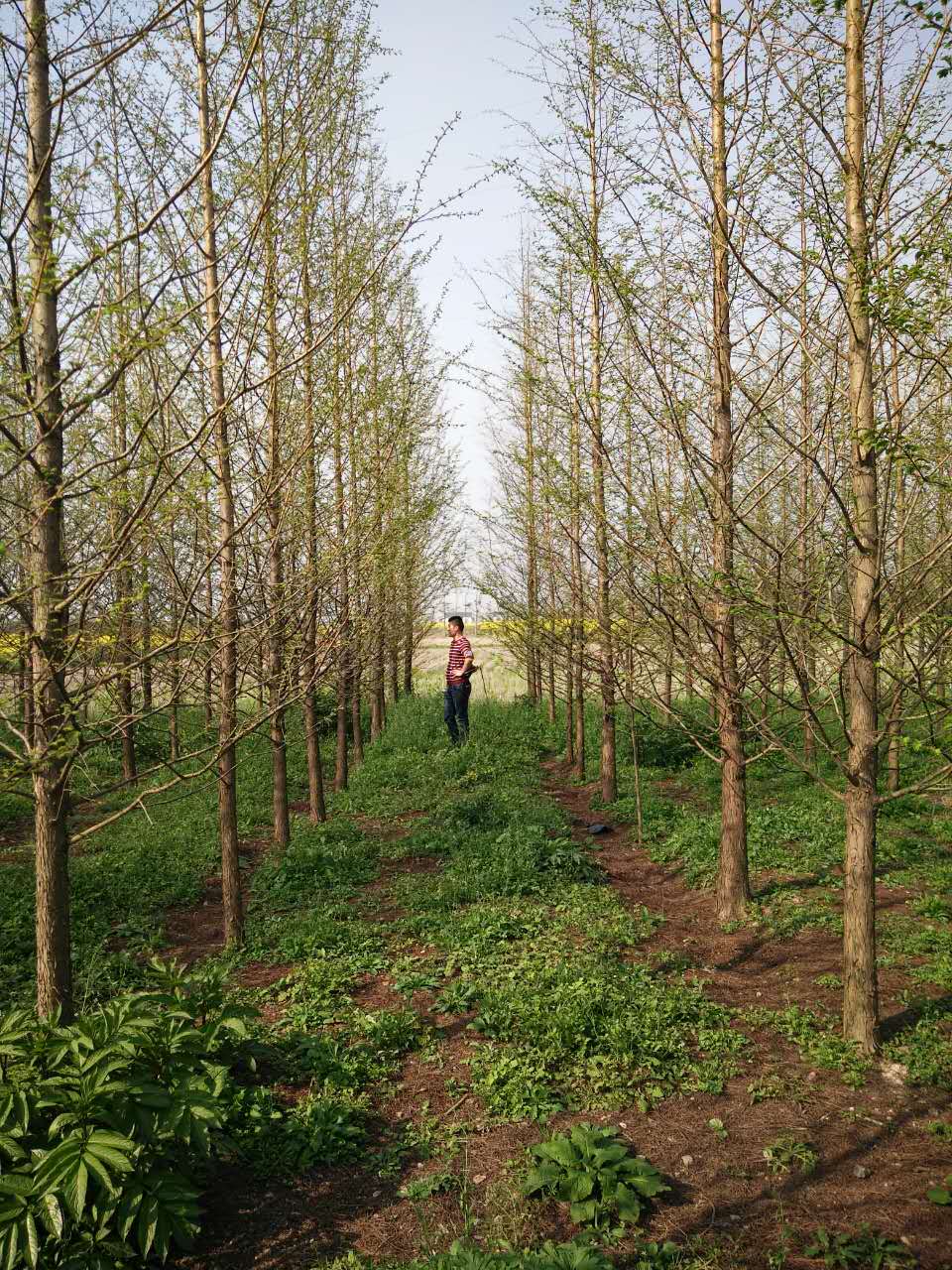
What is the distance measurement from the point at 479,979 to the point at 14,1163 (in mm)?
2765

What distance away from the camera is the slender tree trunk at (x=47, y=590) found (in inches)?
118

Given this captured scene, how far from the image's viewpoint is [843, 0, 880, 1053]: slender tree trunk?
13.3ft

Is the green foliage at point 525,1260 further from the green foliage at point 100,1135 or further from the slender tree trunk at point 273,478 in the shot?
the slender tree trunk at point 273,478

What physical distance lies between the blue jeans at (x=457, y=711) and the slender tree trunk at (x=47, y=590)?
30.9 feet

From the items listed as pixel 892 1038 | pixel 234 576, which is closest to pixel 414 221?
pixel 234 576

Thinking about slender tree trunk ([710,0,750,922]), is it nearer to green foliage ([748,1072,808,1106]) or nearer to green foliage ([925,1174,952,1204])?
green foliage ([748,1072,808,1106])

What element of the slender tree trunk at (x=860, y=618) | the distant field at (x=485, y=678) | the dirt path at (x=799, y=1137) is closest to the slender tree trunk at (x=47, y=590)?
the dirt path at (x=799, y=1137)

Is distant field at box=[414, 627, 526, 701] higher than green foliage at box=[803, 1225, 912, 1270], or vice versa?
distant field at box=[414, 627, 526, 701]

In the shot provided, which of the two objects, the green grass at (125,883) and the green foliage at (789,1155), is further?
the green grass at (125,883)

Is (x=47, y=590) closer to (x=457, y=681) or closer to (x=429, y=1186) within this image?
(x=429, y=1186)

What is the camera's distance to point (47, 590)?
3.11 metres

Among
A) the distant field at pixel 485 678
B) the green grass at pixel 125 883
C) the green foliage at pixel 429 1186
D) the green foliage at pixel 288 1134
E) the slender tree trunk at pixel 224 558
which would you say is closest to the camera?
the green foliage at pixel 429 1186

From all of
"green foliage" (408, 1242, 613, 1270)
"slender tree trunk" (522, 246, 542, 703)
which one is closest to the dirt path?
"green foliage" (408, 1242, 613, 1270)

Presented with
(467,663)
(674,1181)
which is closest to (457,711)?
(467,663)
